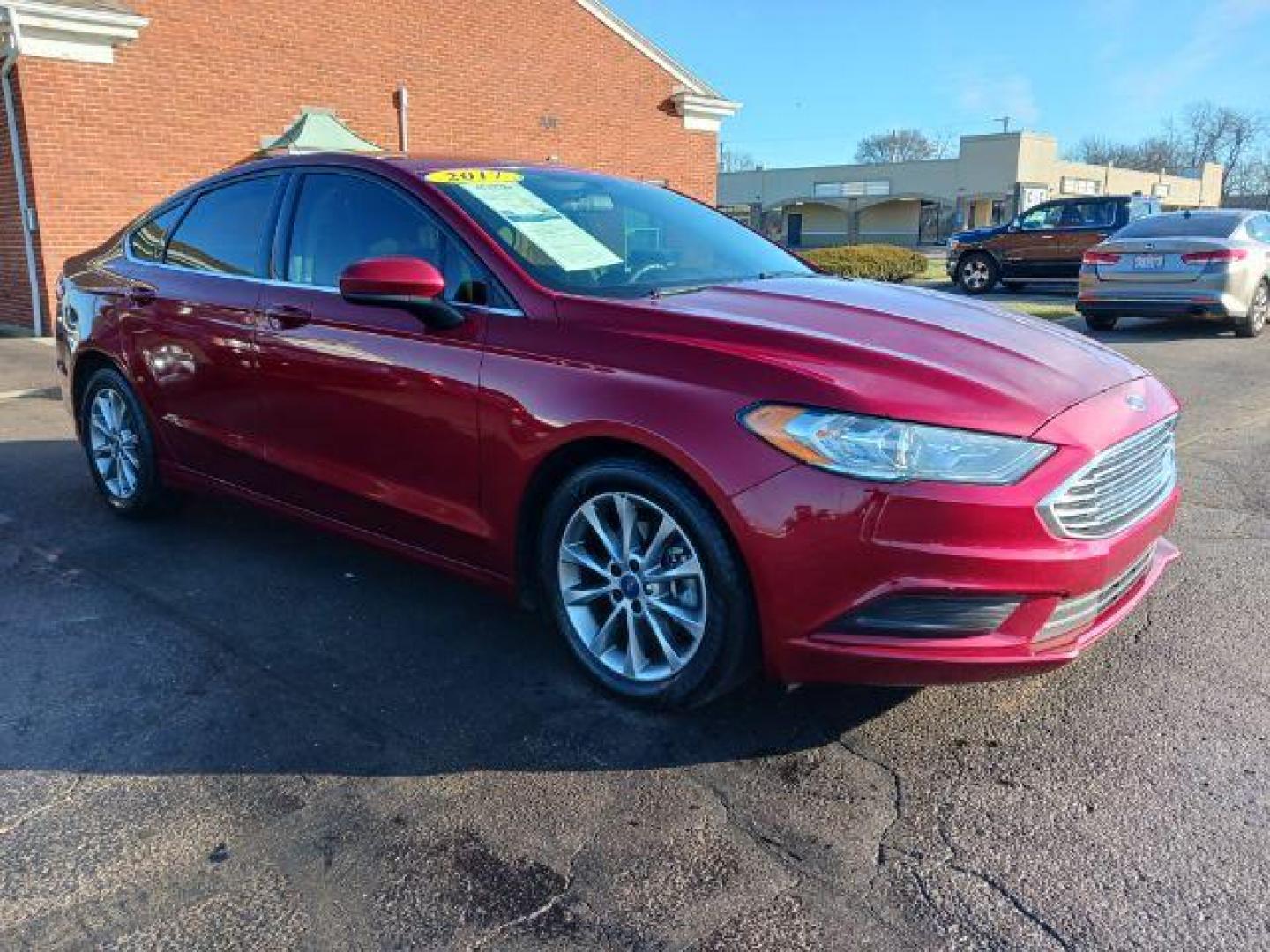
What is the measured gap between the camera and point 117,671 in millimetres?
3486

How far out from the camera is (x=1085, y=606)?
2809 mm

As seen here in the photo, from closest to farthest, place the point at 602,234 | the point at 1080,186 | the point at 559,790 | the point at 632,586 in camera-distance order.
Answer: the point at 559,790 < the point at 632,586 < the point at 602,234 < the point at 1080,186

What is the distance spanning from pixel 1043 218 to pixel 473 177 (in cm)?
1750

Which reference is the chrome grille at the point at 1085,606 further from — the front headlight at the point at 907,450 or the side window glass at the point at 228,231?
the side window glass at the point at 228,231

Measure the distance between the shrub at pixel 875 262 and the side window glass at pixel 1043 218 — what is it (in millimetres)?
3640

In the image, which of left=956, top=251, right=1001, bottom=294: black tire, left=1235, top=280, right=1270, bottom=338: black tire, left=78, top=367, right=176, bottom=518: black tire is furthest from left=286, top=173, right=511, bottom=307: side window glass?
left=956, top=251, right=1001, bottom=294: black tire

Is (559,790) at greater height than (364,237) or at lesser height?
lesser

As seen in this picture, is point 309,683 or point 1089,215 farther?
point 1089,215

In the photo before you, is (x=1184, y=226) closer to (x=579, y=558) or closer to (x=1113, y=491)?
(x=1113, y=491)

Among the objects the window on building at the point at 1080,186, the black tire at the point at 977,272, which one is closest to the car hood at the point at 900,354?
the black tire at the point at 977,272

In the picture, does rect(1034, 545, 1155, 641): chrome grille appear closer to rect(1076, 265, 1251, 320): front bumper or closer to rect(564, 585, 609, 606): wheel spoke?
rect(564, 585, 609, 606): wheel spoke

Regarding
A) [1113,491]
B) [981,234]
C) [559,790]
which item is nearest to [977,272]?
[981,234]

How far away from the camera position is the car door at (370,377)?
3.43 metres

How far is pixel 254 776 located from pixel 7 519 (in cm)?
322
